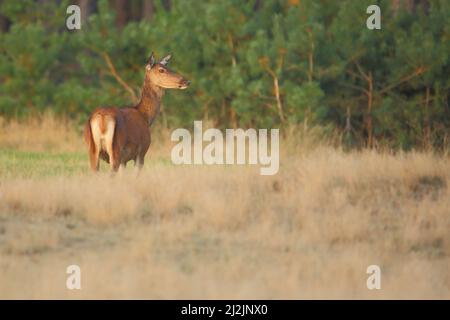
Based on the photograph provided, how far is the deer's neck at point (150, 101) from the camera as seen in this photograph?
14.8 m

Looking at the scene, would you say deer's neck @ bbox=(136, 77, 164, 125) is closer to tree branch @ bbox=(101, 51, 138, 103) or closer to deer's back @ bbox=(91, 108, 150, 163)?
deer's back @ bbox=(91, 108, 150, 163)

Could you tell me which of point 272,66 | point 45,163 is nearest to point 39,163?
point 45,163

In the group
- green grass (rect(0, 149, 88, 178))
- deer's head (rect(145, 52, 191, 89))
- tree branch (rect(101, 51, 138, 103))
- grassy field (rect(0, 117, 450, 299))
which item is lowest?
grassy field (rect(0, 117, 450, 299))

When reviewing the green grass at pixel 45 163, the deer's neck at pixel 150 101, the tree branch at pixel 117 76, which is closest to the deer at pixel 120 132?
the deer's neck at pixel 150 101

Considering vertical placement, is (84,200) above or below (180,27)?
below

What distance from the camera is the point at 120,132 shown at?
1351 centimetres

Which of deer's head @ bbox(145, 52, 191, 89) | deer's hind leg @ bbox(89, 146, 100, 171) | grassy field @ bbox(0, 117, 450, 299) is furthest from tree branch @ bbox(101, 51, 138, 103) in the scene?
deer's hind leg @ bbox(89, 146, 100, 171)

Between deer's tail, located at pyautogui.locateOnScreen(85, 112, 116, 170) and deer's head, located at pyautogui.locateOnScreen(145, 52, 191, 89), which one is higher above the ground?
deer's head, located at pyautogui.locateOnScreen(145, 52, 191, 89)

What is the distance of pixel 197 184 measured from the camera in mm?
13008

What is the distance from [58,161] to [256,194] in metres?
5.11

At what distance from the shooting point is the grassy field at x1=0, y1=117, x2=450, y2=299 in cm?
920
